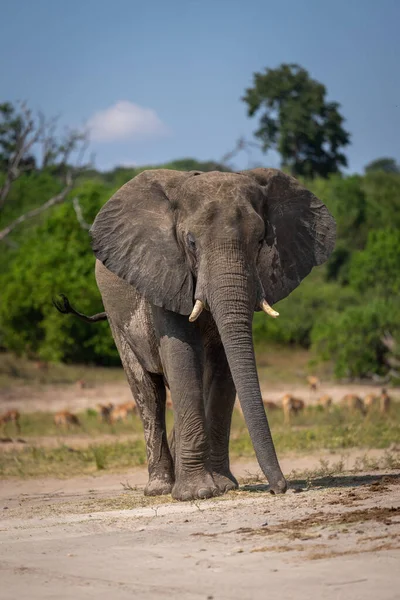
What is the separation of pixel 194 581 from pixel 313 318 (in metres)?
26.0

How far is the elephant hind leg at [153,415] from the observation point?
10180 mm

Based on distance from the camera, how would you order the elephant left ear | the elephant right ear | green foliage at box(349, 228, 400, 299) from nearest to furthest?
the elephant right ear < the elephant left ear < green foliage at box(349, 228, 400, 299)

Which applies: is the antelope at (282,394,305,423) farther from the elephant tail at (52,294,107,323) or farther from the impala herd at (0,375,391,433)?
the elephant tail at (52,294,107,323)

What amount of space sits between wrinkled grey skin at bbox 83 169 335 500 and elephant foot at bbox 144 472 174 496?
1 centimetres

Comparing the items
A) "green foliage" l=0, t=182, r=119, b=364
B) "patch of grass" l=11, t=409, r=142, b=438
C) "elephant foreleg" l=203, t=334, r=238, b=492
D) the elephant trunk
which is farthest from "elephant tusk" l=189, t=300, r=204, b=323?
"green foliage" l=0, t=182, r=119, b=364

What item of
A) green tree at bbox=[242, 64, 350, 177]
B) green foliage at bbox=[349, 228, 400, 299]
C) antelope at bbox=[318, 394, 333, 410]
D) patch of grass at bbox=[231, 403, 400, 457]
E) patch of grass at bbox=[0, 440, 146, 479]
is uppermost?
green tree at bbox=[242, 64, 350, 177]

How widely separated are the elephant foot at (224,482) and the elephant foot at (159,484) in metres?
0.72

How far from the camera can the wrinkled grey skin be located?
844 cm

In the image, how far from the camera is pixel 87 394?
24141 mm

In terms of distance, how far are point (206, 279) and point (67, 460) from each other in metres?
6.44

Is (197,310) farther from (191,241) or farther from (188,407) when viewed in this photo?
(188,407)

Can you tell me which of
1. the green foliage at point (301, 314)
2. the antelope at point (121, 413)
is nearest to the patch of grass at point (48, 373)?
the green foliage at point (301, 314)

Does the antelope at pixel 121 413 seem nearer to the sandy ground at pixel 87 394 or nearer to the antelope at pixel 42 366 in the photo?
the sandy ground at pixel 87 394

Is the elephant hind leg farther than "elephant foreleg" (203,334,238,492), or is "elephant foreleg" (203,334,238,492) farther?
the elephant hind leg
